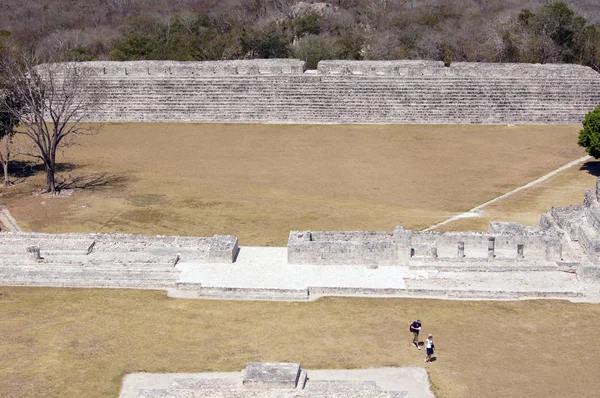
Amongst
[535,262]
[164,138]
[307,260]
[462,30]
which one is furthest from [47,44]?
[535,262]

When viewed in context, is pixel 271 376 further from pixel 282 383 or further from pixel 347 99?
pixel 347 99

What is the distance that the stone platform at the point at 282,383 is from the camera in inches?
632

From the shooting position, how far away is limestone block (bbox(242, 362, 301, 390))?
53.7 ft

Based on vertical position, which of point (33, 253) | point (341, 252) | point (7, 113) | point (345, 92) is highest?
point (7, 113)

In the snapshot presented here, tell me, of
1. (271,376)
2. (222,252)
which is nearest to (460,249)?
(222,252)

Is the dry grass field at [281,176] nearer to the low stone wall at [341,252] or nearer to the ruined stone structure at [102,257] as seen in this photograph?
the ruined stone structure at [102,257]

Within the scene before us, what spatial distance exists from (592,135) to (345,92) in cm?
1384

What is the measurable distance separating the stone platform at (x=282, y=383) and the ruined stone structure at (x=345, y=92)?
1000 inches

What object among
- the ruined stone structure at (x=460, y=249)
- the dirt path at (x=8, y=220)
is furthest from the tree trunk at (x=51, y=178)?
the ruined stone structure at (x=460, y=249)

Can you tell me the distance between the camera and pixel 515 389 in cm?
1722

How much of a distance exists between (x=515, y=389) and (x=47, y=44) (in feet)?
140

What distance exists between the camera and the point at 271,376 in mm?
16531

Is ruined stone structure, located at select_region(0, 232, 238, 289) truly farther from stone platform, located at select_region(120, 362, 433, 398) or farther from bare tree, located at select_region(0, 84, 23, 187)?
bare tree, located at select_region(0, 84, 23, 187)

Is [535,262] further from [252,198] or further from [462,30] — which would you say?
[462,30]
